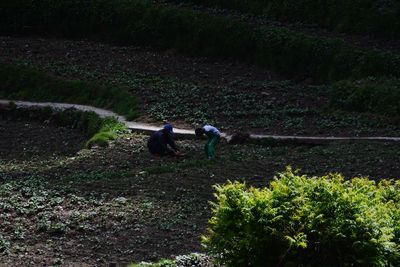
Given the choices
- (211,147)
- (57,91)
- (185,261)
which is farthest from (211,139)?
(57,91)

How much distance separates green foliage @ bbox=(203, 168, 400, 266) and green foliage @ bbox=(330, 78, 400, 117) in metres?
15.6

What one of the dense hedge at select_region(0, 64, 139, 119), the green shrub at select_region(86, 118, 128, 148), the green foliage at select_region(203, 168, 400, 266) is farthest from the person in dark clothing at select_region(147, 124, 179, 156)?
the green foliage at select_region(203, 168, 400, 266)

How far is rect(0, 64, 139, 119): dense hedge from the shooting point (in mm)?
28828

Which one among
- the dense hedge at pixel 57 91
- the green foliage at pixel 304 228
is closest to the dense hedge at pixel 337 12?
the dense hedge at pixel 57 91

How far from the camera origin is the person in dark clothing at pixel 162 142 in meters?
21.2

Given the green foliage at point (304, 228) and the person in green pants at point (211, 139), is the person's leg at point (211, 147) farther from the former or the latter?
the green foliage at point (304, 228)

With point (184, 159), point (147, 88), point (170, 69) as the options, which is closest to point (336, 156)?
point (184, 159)

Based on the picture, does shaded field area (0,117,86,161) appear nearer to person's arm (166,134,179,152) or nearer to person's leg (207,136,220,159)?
person's arm (166,134,179,152)

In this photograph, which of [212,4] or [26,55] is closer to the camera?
[26,55]

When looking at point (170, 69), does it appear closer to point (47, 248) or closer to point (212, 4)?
point (212, 4)

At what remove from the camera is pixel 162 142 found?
21344mm

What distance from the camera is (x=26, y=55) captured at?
1348 inches

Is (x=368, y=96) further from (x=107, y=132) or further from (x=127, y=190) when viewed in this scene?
(x=127, y=190)

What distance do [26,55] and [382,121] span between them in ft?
54.1
